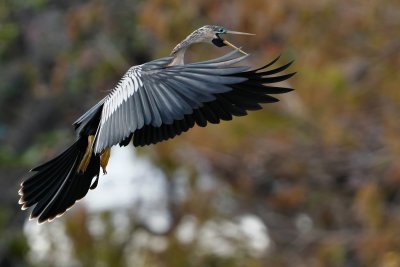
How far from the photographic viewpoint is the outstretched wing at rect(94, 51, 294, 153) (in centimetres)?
493

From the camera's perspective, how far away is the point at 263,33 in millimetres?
11492

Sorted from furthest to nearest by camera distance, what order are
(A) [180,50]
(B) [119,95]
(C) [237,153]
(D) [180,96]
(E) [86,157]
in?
(C) [237,153] < (E) [86,157] < (A) [180,50] < (B) [119,95] < (D) [180,96]

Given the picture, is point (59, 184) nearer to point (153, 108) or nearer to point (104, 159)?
point (104, 159)

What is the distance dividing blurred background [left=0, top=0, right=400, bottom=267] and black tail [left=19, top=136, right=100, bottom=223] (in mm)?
5043

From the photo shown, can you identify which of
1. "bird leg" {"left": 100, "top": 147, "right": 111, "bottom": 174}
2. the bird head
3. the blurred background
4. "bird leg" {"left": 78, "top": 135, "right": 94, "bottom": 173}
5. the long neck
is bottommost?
"bird leg" {"left": 100, "top": 147, "right": 111, "bottom": 174}

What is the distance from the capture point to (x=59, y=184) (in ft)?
18.4

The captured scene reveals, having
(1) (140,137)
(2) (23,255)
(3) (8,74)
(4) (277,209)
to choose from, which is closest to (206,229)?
(4) (277,209)

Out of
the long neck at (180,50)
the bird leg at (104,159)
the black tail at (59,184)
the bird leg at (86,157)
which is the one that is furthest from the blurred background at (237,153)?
the long neck at (180,50)

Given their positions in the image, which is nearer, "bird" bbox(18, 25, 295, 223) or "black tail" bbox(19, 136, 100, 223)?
"bird" bbox(18, 25, 295, 223)

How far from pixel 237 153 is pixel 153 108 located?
713 cm

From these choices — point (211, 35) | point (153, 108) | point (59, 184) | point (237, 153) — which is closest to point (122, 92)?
point (153, 108)

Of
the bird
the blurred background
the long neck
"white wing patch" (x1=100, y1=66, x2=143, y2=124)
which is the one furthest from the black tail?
the blurred background

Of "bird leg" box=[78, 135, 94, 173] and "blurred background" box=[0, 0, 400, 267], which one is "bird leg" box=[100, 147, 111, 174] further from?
"blurred background" box=[0, 0, 400, 267]

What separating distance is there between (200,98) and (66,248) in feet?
27.4
